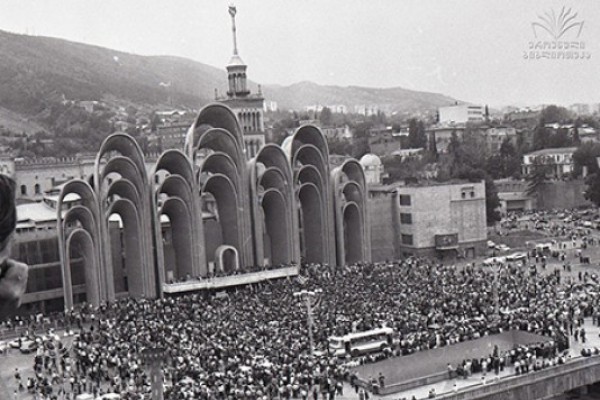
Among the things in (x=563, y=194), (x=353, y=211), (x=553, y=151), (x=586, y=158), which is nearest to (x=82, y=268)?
(x=353, y=211)

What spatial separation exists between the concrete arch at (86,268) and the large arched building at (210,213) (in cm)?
7

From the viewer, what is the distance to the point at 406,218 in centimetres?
5888

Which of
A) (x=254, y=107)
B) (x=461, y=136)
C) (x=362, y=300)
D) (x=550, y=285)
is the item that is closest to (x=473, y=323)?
(x=362, y=300)

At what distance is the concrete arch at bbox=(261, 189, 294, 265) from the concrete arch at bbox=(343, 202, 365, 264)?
18.5 ft

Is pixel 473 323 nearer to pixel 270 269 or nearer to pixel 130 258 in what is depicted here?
pixel 270 269

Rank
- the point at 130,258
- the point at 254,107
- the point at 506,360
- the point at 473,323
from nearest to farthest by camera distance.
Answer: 1. the point at 506,360
2. the point at 473,323
3. the point at 130,258
4. the point at 254,107

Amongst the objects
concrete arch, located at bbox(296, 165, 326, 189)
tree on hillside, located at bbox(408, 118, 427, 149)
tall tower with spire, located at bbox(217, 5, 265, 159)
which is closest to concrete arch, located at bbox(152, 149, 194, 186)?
concrete arch, located at bbox(296, 165, 326, 189)

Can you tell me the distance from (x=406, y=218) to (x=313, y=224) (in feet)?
27.4

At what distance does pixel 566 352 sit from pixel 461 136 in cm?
9705

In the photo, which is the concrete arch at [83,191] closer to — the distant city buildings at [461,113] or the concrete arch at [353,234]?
the concrete arch at [353,234]

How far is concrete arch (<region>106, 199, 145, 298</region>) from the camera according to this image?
45531 millimetres

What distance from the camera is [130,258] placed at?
46.5 meters

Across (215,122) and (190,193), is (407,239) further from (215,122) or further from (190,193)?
(190,193)

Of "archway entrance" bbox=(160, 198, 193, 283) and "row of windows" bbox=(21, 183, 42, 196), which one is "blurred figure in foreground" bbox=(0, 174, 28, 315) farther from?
"row of windows" bbox=(21, 183, 42, 196)
